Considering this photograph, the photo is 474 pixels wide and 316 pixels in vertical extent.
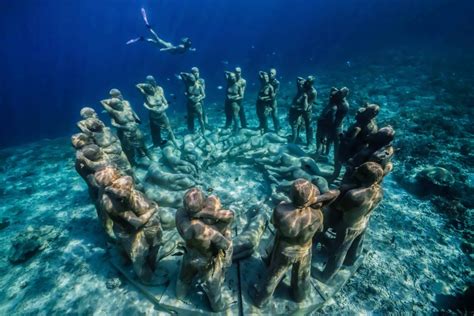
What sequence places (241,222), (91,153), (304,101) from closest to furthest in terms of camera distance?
(91,153) → (241,222) → (304,101)

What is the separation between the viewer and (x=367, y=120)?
8234mm

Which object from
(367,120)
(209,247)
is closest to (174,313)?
(209,247)

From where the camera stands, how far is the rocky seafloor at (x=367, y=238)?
6.28 meters

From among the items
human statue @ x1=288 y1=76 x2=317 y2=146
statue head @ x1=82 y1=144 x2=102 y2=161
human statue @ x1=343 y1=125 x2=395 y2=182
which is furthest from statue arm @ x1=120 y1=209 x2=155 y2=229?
human statue @ x1=288 y1=76 x2=317 y2=146

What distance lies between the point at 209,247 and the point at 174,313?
242 cm

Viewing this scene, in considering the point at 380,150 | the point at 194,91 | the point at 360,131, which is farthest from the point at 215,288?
the point at 194,91

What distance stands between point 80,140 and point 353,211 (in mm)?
8074

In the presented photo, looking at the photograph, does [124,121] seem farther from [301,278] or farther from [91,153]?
[301,278]

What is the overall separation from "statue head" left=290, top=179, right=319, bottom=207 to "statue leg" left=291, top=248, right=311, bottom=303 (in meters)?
1.31

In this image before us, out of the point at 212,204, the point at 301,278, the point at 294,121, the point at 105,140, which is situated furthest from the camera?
the point at 294,121

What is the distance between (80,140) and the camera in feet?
27.1

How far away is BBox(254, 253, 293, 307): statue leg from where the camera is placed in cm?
485

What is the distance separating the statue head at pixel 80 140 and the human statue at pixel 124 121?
2275mm

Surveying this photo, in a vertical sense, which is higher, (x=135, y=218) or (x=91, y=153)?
(x=91, y=153)
